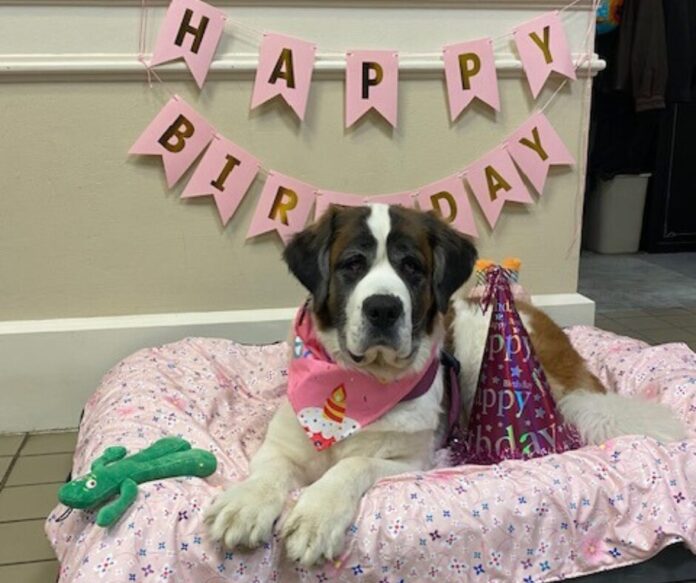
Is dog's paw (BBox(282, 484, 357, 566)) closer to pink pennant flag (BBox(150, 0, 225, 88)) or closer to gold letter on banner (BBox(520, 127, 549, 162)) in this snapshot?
pink pennant flag (BBox(150, 0, 225, 88))

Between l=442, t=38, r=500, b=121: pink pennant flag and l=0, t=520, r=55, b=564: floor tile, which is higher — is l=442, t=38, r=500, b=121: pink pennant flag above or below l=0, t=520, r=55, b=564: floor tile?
above

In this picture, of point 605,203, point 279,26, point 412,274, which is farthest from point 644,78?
point 412,274

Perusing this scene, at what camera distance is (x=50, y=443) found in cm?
274

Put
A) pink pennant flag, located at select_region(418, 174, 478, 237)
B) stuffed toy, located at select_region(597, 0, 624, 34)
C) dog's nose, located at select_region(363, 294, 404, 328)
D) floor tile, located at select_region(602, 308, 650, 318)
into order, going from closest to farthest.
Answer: dog's nose, located at select_region(363, 294, 404, 328), pink pennant flag, located at select_region(418, 174, 478, 237), floor tile, located at select_region(602, 308, 650, 318), stuffed toy, located at select_region(597, 0, 624, 34)

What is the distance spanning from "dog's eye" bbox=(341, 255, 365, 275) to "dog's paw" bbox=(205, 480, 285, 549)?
577 mm

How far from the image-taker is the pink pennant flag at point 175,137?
2713 mm

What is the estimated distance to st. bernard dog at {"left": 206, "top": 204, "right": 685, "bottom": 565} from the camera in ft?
5.34

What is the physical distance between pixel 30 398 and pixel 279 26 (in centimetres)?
177

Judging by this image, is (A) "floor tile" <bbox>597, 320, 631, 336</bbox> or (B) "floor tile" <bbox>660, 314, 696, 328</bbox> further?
(B) "floor tile" <bbox>660, 314, 696, 328</bbox>

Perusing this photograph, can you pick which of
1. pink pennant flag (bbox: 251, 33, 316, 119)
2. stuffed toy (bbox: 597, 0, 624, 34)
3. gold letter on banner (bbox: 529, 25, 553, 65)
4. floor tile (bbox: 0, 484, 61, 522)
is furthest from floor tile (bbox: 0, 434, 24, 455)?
stuffed toy (bbox: 597, 0, 624, 34)

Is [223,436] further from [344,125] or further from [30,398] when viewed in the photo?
[344,125]

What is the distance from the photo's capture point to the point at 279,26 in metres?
2.76

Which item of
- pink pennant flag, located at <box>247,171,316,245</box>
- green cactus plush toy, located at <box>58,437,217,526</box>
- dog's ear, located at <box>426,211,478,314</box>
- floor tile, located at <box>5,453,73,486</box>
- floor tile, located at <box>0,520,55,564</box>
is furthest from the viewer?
pink pennant flag, located at <box>247,171,316,245</box>

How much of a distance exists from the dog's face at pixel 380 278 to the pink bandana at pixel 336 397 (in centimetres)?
4
